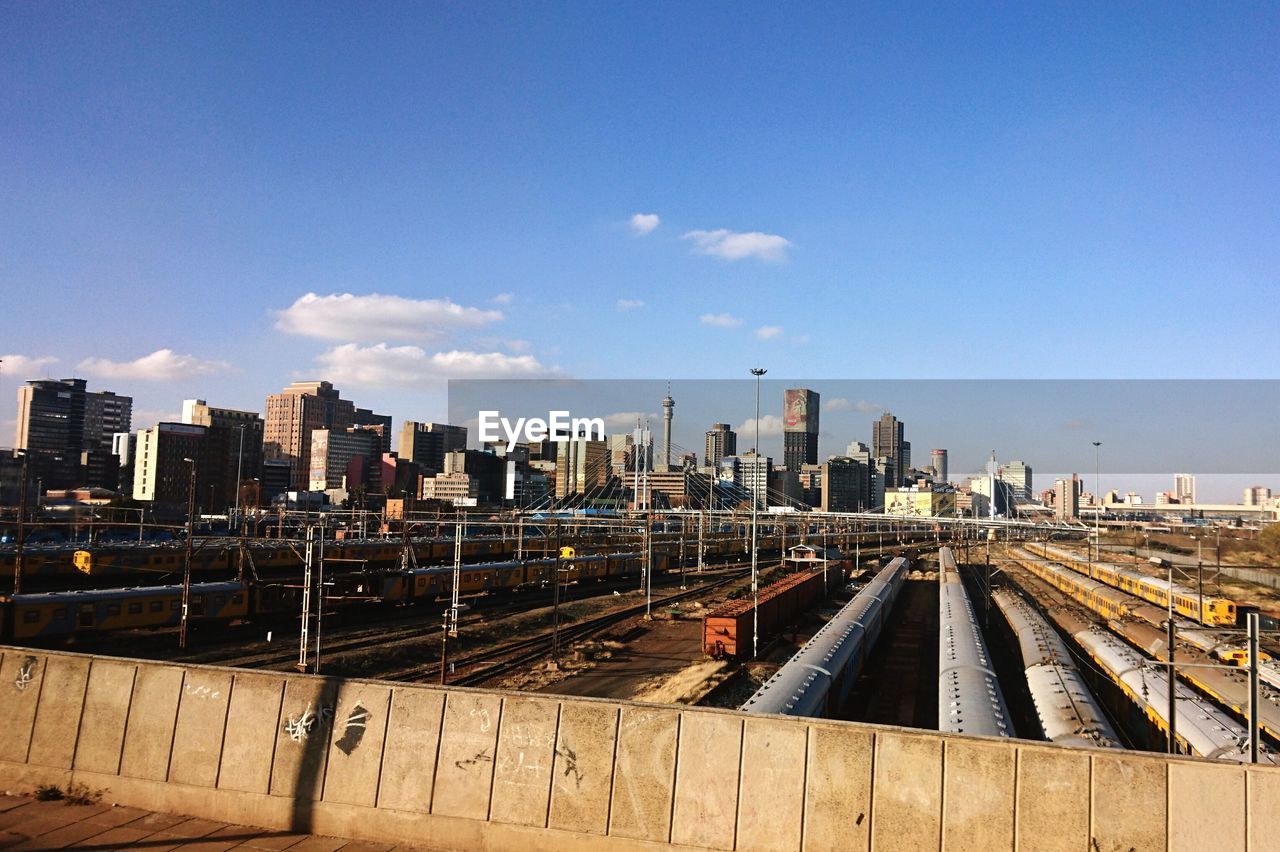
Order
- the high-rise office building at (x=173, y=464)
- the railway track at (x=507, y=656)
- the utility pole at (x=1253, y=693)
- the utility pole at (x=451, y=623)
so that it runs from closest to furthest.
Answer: the utility pole at (x=1253, y=693) → the utility pole at (x=451, y=623) → the railway track at (x=507, y=656) → the high-rise office building at (x=173, y=464)

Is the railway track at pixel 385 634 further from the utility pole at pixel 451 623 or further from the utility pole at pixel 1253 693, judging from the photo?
the utility pole at pixel 1253 693

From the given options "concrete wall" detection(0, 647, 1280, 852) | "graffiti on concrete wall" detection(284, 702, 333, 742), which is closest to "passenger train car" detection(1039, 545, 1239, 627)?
"concrete wall" detection(0, 647, 1280, 852)

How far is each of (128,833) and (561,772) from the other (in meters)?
5.43

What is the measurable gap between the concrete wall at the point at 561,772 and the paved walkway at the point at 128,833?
0.62ft

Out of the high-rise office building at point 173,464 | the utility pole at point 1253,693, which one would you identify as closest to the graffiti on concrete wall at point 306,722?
the utility pole at point 1253,693

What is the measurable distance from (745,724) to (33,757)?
32.1 feet

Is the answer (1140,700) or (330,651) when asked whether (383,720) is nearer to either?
(1140,700)

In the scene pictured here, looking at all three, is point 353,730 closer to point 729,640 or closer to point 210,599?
point 729,640

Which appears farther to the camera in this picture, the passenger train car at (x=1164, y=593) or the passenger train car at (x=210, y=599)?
the passenger train car at (x=1164, y=593)

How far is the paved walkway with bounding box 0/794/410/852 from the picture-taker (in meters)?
9.11

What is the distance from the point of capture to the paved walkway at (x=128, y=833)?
911 cm

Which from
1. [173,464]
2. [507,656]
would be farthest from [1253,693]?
[173,464]

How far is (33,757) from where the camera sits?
1066 centimetres

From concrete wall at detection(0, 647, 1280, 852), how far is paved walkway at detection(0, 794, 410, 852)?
19cm
